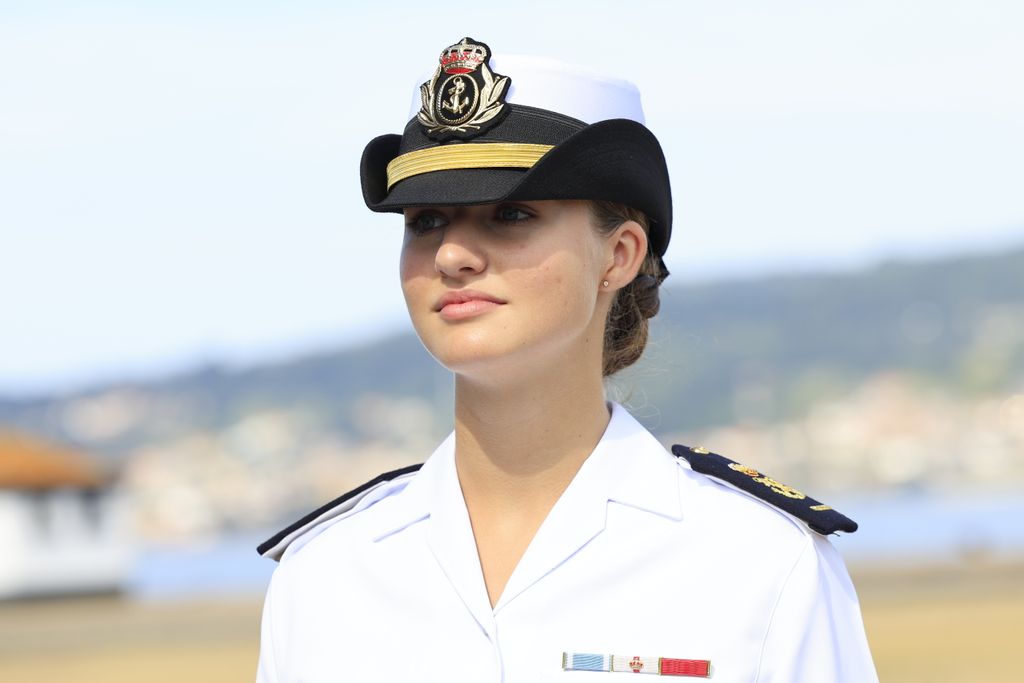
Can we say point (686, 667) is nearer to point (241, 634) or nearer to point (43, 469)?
point (241, 634)

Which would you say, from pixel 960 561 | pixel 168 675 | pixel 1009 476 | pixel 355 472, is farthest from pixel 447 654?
pixel 1009 476

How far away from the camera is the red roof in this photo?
3161cm

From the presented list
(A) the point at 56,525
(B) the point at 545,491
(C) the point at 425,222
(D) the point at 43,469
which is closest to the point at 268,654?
(B) the point at 545,491

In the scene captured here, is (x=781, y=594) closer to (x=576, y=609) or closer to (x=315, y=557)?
(x=576, y=609)

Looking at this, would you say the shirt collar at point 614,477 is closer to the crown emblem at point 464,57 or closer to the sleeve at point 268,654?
the sleeve at point 268,654

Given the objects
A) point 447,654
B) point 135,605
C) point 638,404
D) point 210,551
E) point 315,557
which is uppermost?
point 210,551

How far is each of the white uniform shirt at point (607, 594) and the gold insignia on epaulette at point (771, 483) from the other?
0.21ft

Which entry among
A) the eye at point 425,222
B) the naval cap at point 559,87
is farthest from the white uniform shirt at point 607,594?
the naval cap at point 559,87

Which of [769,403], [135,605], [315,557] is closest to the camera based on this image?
[315,557]

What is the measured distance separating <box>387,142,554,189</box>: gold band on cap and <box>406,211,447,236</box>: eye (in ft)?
0.31

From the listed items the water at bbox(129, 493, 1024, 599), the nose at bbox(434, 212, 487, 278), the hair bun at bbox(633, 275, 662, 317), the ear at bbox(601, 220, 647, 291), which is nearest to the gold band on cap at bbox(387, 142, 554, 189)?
the nose at bbox(434, 212, 487, 278)

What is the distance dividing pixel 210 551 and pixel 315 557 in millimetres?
163838

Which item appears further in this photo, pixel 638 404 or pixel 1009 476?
pixel 1009 476

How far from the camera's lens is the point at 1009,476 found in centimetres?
18062
